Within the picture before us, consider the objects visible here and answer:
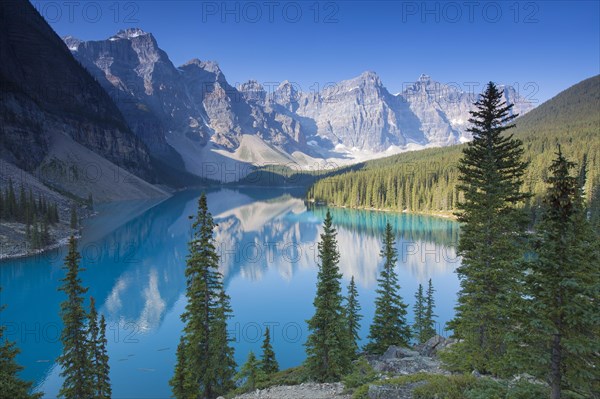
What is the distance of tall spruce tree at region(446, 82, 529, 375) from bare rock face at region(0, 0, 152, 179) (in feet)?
513

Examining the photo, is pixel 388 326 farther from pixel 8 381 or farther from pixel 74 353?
pixel 8 381

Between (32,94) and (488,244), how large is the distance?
21427 centimetres

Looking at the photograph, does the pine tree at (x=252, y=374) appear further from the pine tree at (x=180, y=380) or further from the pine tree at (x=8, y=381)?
the pine tree at (x=8, y=381)

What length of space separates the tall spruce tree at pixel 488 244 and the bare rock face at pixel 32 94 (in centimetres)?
15640

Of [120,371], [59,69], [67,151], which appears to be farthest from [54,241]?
[59,69]

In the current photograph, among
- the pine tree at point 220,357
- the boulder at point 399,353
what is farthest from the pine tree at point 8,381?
the boulder at point 399,353

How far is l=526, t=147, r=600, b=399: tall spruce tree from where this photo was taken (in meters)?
8.16

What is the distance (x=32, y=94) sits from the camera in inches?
6703

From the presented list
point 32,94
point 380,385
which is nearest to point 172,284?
point 380,385

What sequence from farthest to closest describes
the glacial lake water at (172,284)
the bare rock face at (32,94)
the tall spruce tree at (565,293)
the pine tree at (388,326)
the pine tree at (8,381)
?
the bare rock face at (32,94) → the glacial lake water at (172,284) → the pine tree at (388,326) → the pine tree at (8,381) → the tall spruce tree at (565,293)

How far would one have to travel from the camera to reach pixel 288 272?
58.5 metres

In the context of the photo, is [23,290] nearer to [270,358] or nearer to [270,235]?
[270,358]

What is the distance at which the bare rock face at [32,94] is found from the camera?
138 metres

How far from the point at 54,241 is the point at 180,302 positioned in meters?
43.4
